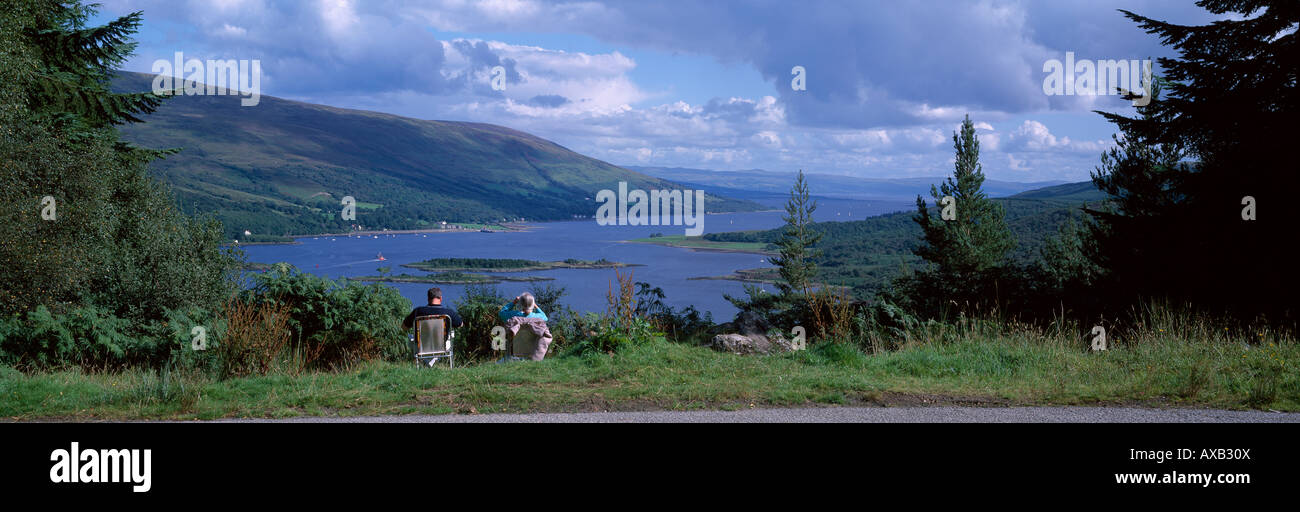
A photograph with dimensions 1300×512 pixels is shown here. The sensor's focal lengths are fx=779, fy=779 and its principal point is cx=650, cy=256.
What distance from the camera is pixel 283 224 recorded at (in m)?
89.2

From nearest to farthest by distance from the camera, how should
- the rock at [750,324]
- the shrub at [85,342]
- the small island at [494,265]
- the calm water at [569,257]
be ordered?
the shrub at [85,342], the rock at [750,324], the calm water at [569,257], the small island at [494,265]

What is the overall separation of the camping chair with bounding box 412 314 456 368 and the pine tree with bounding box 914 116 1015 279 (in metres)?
28.6

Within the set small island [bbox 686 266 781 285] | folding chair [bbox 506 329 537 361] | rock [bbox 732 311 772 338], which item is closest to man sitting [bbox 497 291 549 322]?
folding chair [bbox 506 329 537 361]

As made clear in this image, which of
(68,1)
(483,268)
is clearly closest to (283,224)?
(483,268)

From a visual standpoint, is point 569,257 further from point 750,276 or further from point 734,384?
point 734,384

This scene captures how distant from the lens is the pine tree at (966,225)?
3684cm

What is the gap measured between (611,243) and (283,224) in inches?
1486

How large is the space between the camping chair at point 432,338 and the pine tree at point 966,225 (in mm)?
28566

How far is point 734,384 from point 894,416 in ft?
5.35

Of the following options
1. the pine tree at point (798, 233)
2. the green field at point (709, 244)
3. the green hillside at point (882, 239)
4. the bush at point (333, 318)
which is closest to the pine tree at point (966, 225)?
the green hillside at point (882, 239)

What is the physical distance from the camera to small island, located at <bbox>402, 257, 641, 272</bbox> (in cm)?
4662

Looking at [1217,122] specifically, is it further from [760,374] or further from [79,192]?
[79,192]

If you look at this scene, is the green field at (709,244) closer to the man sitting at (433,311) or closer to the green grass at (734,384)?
the man sitting at (433,311)

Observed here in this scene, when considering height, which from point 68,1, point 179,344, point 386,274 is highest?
point 68,1
